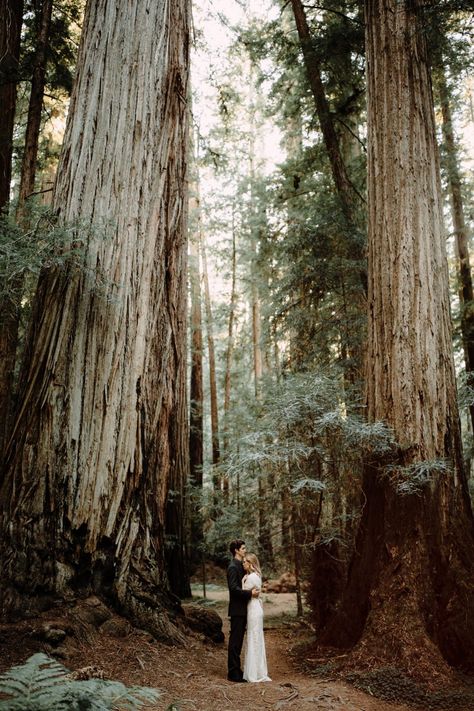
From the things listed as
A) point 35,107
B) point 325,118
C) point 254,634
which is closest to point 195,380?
point 325,118

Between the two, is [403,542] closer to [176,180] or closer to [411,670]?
[411,670]

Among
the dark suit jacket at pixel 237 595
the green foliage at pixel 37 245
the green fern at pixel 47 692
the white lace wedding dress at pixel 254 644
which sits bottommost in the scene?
the white lace wedding dress at pixel 254 644

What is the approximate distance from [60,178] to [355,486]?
15.4 feet

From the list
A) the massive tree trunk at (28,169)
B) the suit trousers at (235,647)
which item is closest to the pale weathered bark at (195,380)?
the massive tree trunk at (28,169)

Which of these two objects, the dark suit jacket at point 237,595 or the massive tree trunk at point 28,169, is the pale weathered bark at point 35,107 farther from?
the dark suit jacket at point 237,595

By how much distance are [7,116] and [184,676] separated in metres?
8.20

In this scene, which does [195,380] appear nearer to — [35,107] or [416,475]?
[35,107]

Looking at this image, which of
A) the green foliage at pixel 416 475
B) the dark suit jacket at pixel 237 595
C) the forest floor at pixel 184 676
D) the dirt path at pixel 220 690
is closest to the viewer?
the forest floor at pixel 184 676

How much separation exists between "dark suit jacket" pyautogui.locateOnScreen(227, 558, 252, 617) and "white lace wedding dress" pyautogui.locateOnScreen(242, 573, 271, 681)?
0.24 feet

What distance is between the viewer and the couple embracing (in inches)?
210

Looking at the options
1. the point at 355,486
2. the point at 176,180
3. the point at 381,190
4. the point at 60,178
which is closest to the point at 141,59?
the point at 176,180

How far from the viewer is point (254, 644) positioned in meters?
5.54

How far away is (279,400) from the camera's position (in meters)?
5.79

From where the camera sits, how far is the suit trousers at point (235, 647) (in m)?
5.15
